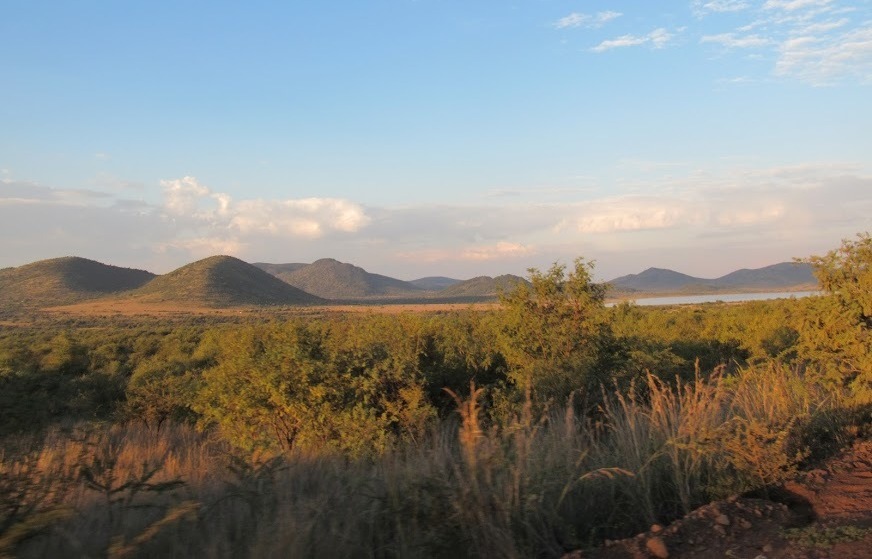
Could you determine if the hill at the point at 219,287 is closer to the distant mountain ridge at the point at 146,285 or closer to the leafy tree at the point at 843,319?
the distant mountain ridge at the point at 146,285

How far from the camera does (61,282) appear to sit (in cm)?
9388

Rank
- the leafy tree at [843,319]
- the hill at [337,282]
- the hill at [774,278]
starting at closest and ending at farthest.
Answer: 1. the leafy tree at [843,319]
2. the hill at [337,282]
3. the hill at [774,278]

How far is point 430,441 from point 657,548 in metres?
4.65

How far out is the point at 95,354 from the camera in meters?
29.7

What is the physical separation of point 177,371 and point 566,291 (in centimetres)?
1514

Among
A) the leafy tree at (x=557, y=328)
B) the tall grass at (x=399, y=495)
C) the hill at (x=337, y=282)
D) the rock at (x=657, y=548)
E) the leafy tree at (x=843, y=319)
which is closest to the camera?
the tall grass at (x=399, y=495)

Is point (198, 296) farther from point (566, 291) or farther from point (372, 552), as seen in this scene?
point (372, 552)

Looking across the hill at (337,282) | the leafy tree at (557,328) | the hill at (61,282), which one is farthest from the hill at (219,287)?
the leafy tree at (557,328)

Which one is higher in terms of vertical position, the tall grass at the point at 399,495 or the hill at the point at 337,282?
the hill at the point at 337,282

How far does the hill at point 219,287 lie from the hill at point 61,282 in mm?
6023

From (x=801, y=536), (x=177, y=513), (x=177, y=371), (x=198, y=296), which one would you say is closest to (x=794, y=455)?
(x=801, y=536)

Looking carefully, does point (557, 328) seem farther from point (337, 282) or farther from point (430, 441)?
point (337, 282)

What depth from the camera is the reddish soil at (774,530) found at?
4.50m

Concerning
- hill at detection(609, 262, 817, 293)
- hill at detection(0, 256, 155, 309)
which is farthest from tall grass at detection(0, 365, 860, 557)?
hill at detection(609, 262, 817, 293)
